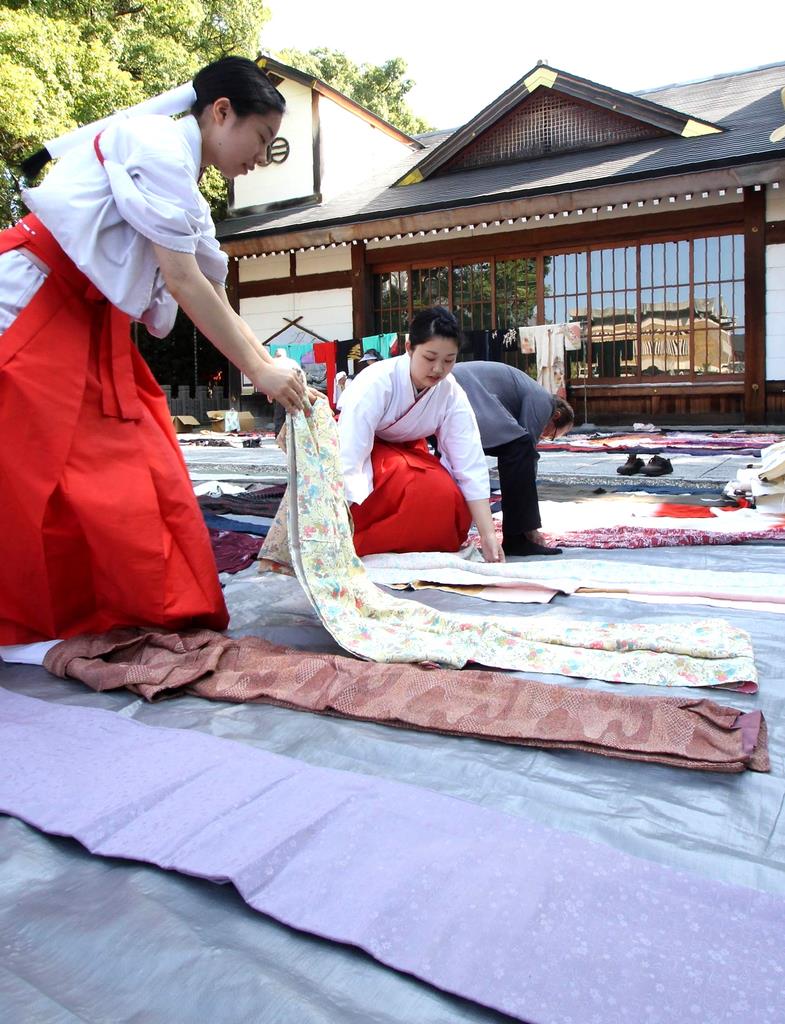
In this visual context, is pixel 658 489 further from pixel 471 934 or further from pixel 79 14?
pixel 79 14

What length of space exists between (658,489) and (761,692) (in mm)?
3024

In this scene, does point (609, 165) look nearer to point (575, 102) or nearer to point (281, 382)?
point (575, 102)

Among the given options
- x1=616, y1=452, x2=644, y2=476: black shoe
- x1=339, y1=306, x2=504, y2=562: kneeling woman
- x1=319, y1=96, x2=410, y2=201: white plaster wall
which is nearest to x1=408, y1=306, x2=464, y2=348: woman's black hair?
x1=339, y1=306, x2=504, y2=562: kneeling woman

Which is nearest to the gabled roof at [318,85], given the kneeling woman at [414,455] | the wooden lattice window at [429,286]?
the wooden lattice window at [429,286]

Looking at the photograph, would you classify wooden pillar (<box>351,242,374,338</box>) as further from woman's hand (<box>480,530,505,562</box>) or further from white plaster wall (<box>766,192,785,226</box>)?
woman's hand (<box>480,530,505,562</box>)

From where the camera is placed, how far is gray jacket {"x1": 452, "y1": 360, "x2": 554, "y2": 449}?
3152mm

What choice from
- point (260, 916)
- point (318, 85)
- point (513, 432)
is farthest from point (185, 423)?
point (260, 916)

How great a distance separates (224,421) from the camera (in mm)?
11273

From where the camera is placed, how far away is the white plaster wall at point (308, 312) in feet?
35.1

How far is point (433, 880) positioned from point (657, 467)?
416 centimetres

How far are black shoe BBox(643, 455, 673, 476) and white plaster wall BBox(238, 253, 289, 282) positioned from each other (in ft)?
24.1

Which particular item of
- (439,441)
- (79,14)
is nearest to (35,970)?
(439,441)

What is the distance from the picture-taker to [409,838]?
102 cm

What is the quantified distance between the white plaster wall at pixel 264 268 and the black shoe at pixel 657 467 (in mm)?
7347
